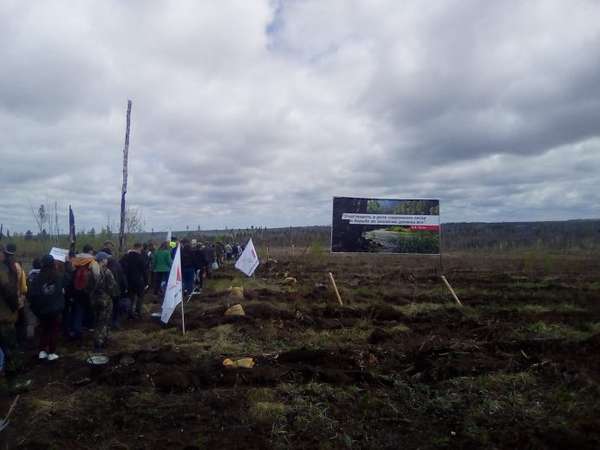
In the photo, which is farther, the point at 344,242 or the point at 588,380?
the point at 344,242

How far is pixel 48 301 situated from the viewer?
285 inches

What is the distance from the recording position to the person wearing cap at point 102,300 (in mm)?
8336

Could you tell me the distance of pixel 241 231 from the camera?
50.8m

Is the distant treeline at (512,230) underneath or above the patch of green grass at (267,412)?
above

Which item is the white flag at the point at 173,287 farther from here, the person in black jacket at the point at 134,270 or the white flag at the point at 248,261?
the white flag at the point at 248,261

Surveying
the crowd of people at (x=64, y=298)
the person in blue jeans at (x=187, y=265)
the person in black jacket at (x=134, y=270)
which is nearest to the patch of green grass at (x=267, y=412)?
the crowd of people at (x=64, y=298)

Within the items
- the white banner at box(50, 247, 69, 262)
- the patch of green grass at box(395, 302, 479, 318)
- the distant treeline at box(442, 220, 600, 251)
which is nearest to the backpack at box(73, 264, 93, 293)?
the white banner at box(50, 247, 69, 262)

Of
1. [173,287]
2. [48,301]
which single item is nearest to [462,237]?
[173,287]

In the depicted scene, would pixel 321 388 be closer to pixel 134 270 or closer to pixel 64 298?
pixel 64 298

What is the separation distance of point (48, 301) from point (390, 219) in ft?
38.1

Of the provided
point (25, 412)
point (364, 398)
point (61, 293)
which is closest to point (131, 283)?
point (61, 293)

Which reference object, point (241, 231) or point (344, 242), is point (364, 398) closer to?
point (344, 242)

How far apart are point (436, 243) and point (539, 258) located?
790 inches

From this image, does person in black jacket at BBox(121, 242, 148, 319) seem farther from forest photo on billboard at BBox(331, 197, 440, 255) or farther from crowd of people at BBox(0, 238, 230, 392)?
forest photo on billboard at BBox(331, 197, 440, 255)
